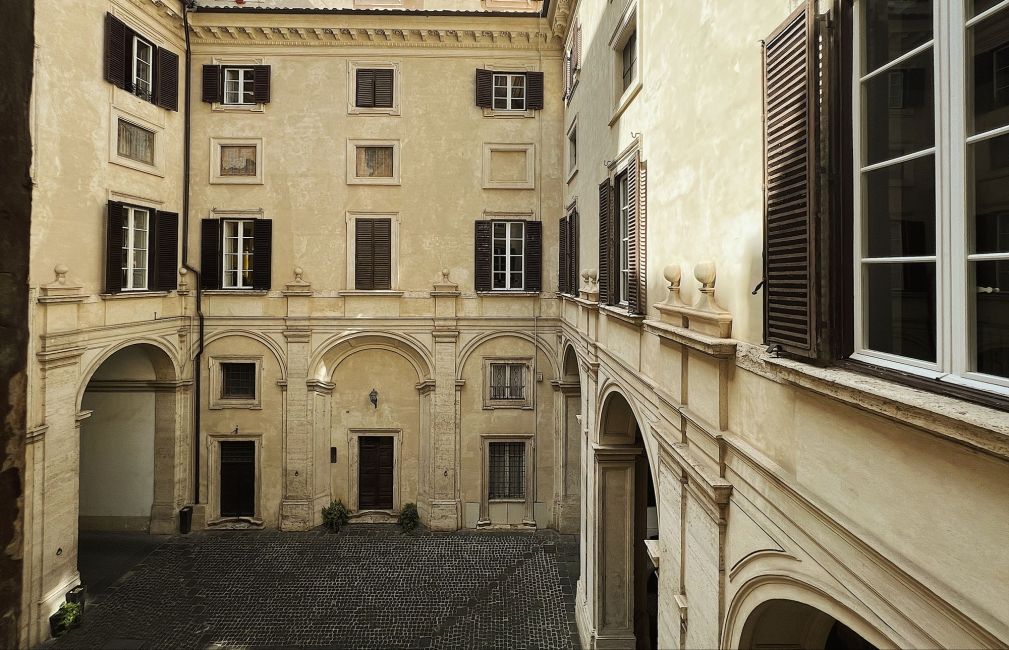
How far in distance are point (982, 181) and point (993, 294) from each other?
482 mm

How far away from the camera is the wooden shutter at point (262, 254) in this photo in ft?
59.9

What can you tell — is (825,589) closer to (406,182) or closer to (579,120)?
(579,120)

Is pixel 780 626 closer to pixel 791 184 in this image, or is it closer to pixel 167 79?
pixel 791 184

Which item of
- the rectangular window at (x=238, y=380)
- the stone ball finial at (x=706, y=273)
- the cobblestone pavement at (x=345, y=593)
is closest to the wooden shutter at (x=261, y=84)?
the rectangular window at (x=238, y=380)

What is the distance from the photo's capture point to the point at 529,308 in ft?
61.2

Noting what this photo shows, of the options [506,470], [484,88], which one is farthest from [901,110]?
[484,88]

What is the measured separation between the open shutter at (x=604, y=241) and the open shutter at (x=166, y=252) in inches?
→ 521

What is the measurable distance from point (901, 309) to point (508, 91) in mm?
17720

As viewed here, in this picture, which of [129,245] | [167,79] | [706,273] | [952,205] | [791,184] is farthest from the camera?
[167,79]

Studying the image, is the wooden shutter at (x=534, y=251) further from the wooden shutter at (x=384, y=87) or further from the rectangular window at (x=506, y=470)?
the wooden shutter at (x=384, y=87)

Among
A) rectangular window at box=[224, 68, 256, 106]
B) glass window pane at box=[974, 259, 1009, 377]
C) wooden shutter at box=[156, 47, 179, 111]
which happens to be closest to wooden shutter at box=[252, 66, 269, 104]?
rectangular window at box=[224, 68, 256, 106]

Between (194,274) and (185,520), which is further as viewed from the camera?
(194,274)

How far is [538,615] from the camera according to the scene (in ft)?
44.9

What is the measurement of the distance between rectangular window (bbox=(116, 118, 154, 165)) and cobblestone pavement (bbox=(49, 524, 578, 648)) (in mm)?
11191
